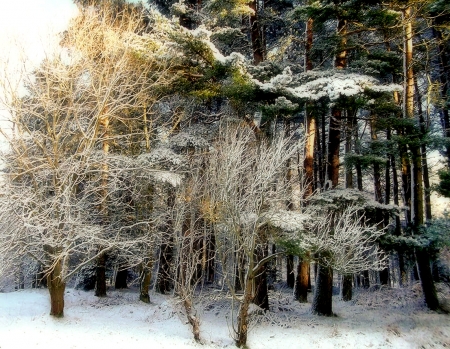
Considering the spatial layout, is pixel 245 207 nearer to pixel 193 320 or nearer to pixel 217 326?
pixel 193 320

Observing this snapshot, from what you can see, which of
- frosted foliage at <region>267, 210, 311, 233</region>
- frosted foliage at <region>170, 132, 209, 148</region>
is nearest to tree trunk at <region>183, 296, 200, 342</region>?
frosted foliage at <region>267, 210, 311, 233</region>

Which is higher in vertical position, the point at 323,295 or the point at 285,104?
the point at 285,104

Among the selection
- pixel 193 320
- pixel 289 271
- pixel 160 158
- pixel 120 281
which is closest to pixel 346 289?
pixel 289 271

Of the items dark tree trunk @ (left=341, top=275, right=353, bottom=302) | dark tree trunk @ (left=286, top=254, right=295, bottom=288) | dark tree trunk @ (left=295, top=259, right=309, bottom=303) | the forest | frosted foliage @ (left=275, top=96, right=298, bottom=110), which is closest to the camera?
the forest

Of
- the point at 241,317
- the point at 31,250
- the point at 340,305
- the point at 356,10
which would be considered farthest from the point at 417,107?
the point at 31,250

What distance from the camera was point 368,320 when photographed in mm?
10523

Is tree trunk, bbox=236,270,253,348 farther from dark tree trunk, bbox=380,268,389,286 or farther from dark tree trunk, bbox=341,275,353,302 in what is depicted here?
dark tree trunk, bbox=380,268,389,286

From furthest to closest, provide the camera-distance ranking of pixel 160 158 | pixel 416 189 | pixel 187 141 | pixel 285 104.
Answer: pixel 187 141
pixel 160 158
pixel 416 189
pixel 285 104

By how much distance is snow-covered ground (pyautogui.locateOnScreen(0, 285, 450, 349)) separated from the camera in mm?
8562

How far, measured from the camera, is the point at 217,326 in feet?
33.8

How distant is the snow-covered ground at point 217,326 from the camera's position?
856 centimetres

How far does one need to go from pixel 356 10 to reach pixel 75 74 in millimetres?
8904

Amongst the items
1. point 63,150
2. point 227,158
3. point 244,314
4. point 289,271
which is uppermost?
point 63,150

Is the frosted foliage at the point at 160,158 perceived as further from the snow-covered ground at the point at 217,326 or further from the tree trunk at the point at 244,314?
the tree trunk at the point at 244,314
